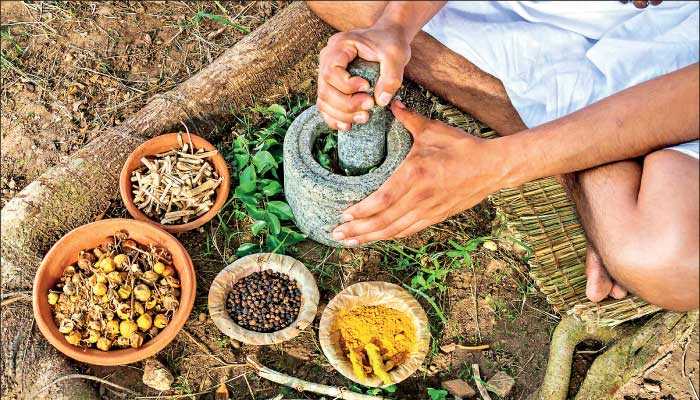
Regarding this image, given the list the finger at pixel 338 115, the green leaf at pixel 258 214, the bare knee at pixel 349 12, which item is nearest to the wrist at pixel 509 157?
the finger at pixel 338 115

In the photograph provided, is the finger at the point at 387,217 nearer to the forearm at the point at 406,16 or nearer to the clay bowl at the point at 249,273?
the clay bowl at the point at 249,273

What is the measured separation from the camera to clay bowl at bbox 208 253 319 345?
3010 millimetres

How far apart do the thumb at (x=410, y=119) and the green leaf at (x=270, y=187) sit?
0.78 metres

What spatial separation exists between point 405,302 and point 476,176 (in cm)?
63

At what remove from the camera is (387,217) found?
9.41 feet

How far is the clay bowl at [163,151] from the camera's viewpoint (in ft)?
10.8

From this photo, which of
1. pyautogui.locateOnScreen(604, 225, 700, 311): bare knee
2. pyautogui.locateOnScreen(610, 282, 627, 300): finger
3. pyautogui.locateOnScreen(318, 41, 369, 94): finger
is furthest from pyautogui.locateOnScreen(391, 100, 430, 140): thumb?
pyautogui.locateOnScreen(610, 282, 627, 300): finger

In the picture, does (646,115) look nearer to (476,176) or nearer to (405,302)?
(476,176)

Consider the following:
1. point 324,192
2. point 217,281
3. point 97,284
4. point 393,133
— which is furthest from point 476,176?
point 97,284

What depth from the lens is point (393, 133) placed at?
309 cm

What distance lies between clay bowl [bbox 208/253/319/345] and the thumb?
31.3 inches

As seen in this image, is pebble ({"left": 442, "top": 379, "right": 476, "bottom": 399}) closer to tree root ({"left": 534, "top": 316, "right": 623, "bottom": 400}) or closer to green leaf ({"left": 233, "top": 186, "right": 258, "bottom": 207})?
tree root ({"left": 534, "top": 316, "right": 623, "bottom": 400})

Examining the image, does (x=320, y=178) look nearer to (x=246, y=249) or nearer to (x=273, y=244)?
(x=273, y=244)

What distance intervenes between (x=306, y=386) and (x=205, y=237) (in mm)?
915
